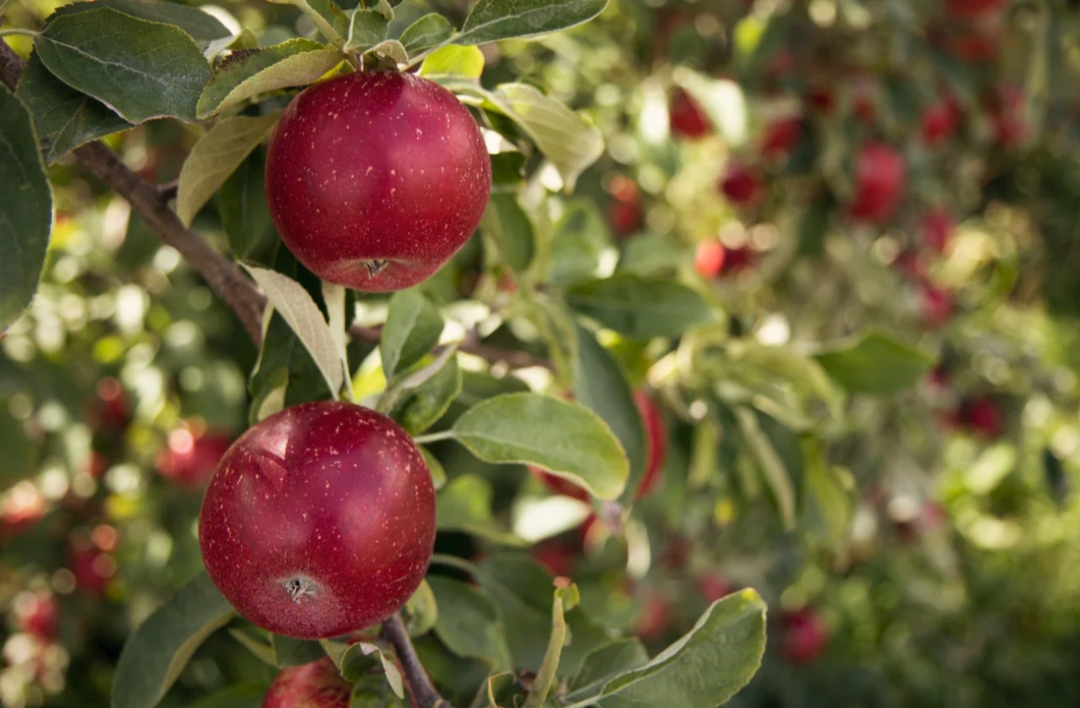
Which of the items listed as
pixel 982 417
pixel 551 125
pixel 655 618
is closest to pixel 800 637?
pixel 655 618

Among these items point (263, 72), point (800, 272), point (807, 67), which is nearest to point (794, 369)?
point (263, 72)

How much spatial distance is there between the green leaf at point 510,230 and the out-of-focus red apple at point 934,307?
1548 millimetres

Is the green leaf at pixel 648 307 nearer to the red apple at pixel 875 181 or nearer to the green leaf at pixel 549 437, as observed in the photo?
the green leaf at pixel 549 437

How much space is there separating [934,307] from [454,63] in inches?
77.2

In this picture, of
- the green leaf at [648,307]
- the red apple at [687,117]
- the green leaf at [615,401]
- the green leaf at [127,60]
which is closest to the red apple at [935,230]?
the red apple at [687,117]

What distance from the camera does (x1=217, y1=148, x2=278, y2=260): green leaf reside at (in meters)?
0.70

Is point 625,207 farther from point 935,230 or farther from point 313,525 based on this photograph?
point 313,525

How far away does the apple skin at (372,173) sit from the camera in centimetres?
56

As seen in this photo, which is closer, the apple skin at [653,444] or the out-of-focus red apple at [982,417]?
the apple skin at [653,444]

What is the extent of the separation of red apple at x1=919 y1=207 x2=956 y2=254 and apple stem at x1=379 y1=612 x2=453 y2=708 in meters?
2.17

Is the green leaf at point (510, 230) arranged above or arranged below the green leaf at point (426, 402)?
below

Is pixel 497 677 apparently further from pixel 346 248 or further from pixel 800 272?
pixel 800 272

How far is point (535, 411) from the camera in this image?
0.72 m

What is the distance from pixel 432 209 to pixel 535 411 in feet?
0.64
